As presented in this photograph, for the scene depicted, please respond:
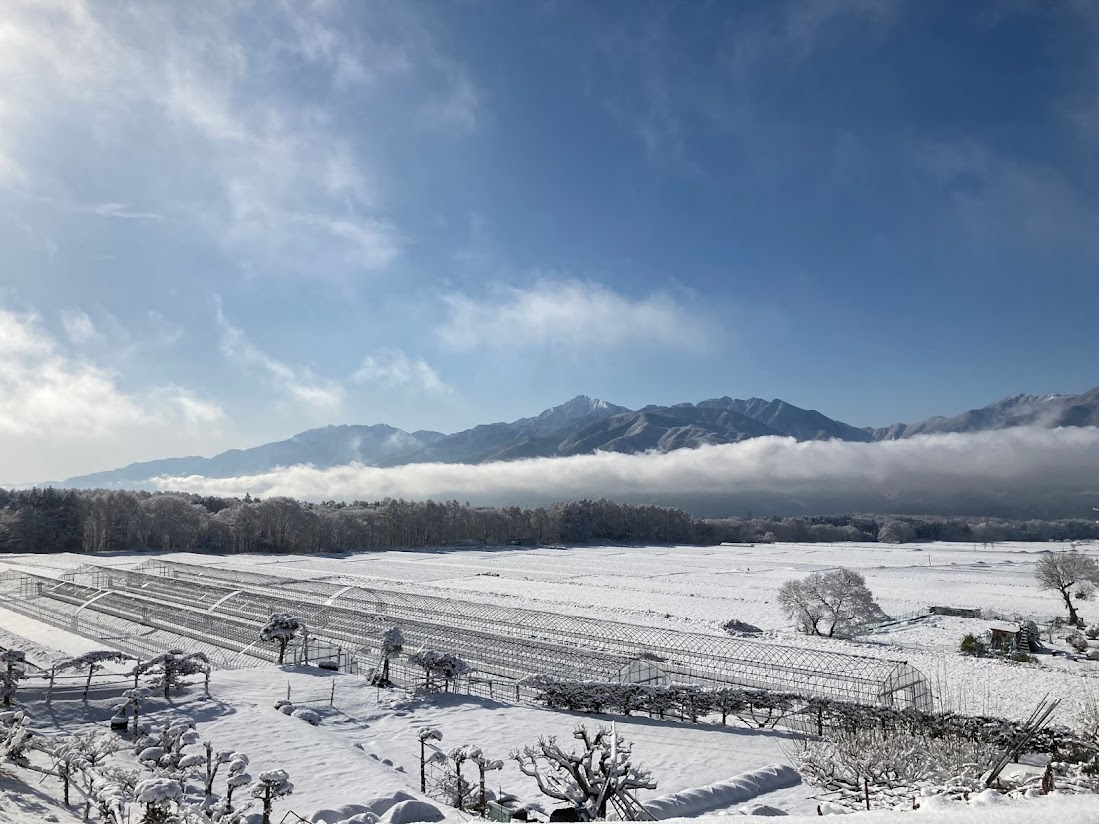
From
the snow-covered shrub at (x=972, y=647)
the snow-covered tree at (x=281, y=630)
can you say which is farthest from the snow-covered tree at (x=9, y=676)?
the snow-covered shrub at (x=972, y=647)

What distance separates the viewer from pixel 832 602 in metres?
A: 47.8

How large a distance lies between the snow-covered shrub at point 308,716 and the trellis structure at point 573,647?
368 inches

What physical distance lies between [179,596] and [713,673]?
4219 centimetres

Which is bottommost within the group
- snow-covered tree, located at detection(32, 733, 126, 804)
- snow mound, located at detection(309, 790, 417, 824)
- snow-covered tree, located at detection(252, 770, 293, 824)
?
snow mound, located at detection(309, 790, 417, 824)

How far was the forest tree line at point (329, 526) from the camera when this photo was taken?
11550 centimetres

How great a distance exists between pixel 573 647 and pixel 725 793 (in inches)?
735

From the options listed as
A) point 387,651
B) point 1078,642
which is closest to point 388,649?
point 387,651

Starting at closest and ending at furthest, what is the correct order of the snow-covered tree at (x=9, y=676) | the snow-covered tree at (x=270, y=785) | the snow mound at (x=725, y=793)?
1. the snow-covered tree at (x=270, y=785)
2. the snow mound at (x=725, y=793)
3. the snow-covered tree at (x=9, y=676)

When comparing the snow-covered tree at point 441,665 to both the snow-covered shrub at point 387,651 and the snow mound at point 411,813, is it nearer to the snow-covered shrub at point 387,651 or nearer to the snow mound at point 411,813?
the snow-covered shrub at point 387,651

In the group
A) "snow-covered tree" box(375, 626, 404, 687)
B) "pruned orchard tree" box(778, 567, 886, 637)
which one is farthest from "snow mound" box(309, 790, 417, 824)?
"pruned orchard tree" box(778, 567, 886, 637)

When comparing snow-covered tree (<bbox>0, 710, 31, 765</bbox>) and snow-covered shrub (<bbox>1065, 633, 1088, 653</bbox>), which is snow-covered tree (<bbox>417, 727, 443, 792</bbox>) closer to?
snow-covered tree (<bbox>0, 710, 31, 765</bbox>)

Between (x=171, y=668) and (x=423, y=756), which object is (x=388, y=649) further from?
(x=423, y=756)

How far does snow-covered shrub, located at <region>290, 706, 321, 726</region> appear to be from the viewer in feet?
82.7

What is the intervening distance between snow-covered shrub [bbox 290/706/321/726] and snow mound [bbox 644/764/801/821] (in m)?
13.9
